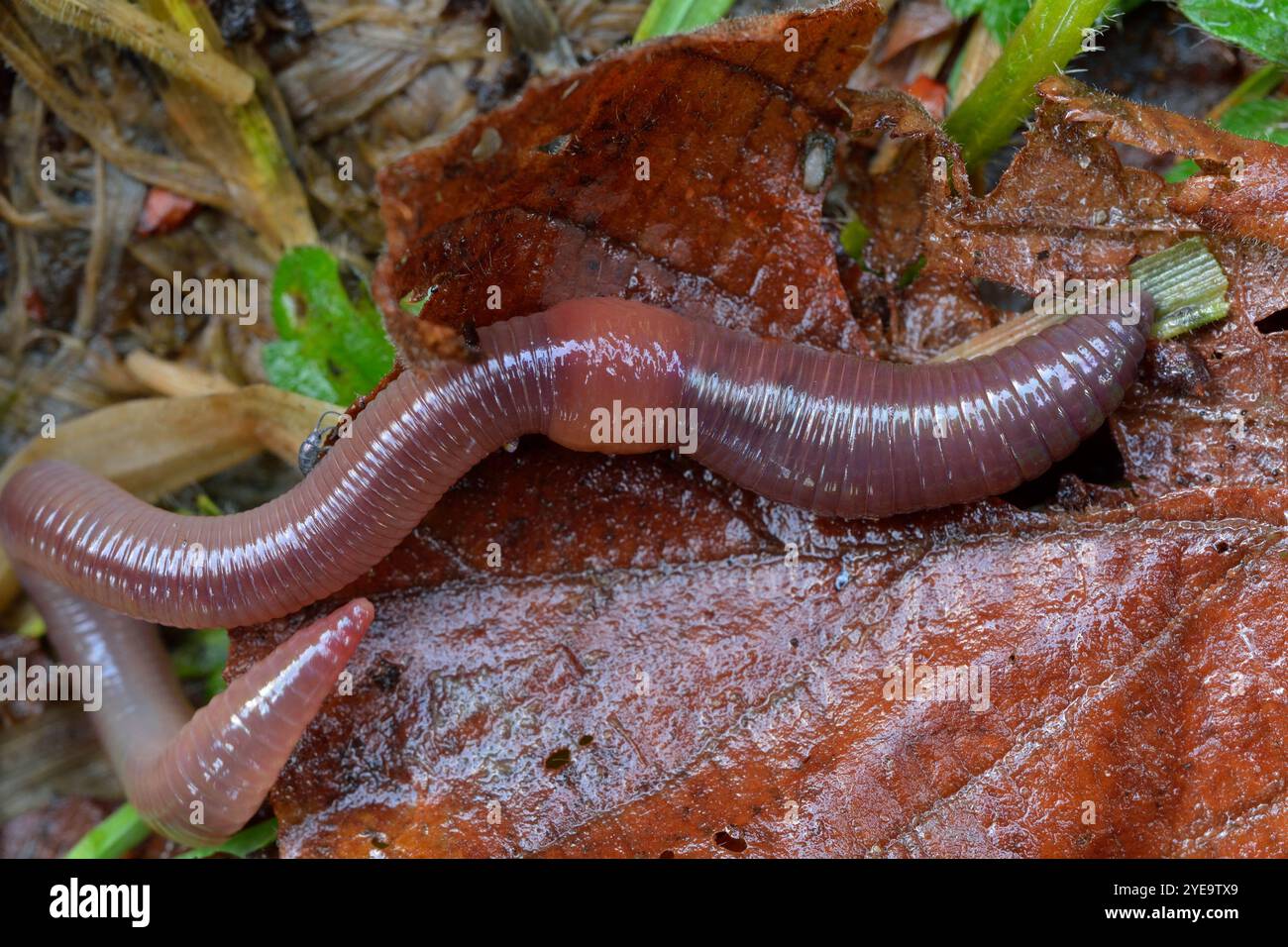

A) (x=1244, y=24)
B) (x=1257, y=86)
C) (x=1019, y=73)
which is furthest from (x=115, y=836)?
(x=1257, y=86)

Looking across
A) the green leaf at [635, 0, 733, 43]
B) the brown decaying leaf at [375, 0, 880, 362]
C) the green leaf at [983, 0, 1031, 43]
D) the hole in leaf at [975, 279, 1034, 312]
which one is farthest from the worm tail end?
the green leaf at [983, 0, 1031, 43]

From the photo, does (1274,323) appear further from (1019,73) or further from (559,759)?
(559,759)

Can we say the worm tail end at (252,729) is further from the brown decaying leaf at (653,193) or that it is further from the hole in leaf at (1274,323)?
the hole in leaf at (1274,323)

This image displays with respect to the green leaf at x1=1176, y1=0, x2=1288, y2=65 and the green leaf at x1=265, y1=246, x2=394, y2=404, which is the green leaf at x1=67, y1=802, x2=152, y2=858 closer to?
the green leaf at x1=265, y1=246, x2=394, y2=404

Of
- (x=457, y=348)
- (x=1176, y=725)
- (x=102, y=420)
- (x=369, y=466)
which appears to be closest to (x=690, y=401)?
(x=457, y=348)

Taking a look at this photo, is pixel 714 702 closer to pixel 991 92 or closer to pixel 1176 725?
pixel 1176 725

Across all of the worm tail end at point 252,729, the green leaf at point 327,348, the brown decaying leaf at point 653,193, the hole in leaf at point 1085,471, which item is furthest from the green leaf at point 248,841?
the hole in leaf at point 1085,471
